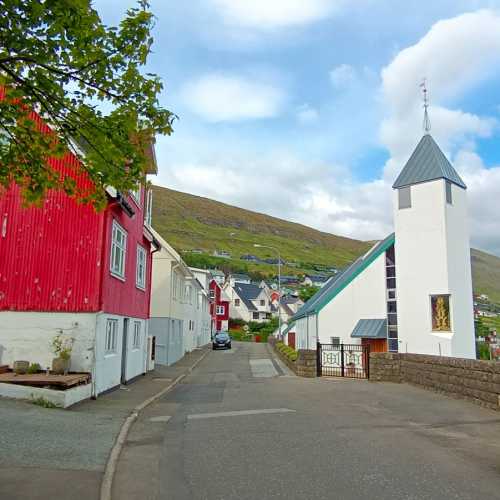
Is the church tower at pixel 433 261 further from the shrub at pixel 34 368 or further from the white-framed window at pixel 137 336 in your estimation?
the shrub at pixel 34 368

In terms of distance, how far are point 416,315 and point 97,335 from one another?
1532 cm

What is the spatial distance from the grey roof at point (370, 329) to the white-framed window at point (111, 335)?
14.5 meters

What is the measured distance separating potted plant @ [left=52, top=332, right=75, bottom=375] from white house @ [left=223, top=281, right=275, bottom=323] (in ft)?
274

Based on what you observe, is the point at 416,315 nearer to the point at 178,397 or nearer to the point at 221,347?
the point at 178,397

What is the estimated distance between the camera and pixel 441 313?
23.9m

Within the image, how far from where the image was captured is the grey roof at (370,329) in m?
26.9

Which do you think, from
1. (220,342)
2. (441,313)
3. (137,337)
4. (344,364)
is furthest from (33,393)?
(220,342)

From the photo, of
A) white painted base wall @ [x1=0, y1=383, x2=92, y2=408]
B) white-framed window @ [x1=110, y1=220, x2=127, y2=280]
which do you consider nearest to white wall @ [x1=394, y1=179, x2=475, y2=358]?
white-framed window @ [x1=110, y1=220, x2=127, y2=280]

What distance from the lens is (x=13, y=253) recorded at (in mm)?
15125

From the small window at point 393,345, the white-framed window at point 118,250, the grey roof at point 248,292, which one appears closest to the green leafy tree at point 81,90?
the white-framed window at point 118,250

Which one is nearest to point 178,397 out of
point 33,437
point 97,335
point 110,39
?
point 97,335

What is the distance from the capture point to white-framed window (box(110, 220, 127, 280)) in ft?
53.2

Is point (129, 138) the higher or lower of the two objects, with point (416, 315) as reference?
higher

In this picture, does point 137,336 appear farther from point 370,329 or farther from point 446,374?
point 370,329
